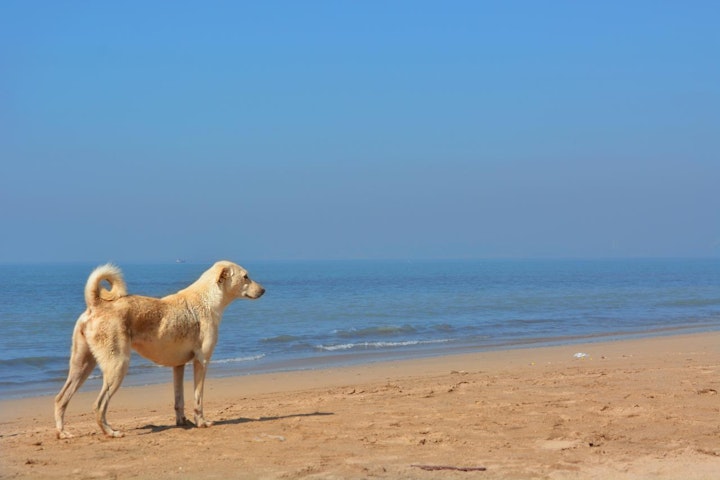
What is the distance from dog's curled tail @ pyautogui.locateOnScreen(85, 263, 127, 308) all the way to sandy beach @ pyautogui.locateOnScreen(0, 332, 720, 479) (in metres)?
1.43

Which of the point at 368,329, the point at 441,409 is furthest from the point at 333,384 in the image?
the point at 368,329

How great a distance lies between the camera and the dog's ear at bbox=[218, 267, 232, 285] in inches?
380

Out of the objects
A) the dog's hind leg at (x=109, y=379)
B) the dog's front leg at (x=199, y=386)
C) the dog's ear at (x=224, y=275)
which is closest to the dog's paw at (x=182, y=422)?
the dog's front leg at (x=199, y=386)

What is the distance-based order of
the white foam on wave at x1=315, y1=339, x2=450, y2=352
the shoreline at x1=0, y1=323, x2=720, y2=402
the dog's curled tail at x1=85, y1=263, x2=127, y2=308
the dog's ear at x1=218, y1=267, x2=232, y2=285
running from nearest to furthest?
the dog's curled tail at x1=85, y1=263, x2=127, y2=308
the dog's ear at x1=218, y1=267, x2=232, y2=285
the shoreline at x1=0, y1=323, x2=720, y2=402
the white foam on wave at x1=315, y1=339, x2=450, y2=352

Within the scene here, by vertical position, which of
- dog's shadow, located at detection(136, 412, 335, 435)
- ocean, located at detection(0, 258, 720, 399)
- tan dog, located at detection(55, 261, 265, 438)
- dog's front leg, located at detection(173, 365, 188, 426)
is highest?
tan dog, located at detection(55, 261, 265, 438)

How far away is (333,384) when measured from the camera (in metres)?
14.7

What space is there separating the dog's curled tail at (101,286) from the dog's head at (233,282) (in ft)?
4.00

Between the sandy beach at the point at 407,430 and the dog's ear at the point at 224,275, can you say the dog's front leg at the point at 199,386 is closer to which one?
the sandy beach at the point at 407,430

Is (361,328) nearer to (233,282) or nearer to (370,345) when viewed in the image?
(370,345)

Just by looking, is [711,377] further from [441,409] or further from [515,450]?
[515,450]

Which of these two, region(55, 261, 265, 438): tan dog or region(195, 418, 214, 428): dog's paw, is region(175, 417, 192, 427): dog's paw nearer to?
region(55, 261, 265, 438): tan dog

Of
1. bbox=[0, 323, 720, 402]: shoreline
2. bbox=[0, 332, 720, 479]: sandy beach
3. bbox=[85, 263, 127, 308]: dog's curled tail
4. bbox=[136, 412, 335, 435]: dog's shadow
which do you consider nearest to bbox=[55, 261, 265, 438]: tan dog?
bbox=[85, 263, 127, 308]: dog's curled tail

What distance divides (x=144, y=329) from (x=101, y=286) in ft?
2.05

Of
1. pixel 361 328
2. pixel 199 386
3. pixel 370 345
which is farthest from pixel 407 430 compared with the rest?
pixel 361 328
